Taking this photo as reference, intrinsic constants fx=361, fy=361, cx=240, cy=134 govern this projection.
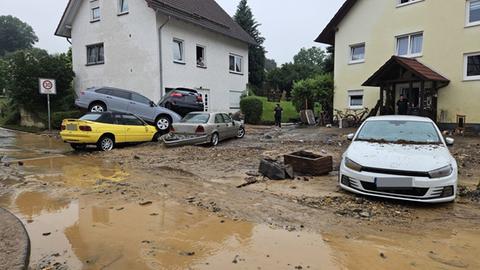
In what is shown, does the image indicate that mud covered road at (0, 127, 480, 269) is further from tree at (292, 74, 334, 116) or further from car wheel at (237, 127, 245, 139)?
tree at (292, 74, 334, 116)

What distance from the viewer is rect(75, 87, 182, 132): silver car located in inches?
647

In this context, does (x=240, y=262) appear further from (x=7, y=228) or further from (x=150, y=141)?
(x=150, y=141)

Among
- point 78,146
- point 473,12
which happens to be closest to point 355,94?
point 473,12

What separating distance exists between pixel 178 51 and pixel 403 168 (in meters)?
18.5

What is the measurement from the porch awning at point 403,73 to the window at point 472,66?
0.95 meters

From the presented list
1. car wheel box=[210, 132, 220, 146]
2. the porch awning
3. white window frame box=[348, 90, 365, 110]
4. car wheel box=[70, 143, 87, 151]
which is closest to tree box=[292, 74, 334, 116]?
white window frame box=[348, 90, 365, 110]

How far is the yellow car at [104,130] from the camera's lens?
41.9 feet

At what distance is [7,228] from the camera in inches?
190

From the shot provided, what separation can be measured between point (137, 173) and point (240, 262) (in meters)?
5.83

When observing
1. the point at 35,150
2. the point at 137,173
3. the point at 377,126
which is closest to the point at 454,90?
the point at 377,126

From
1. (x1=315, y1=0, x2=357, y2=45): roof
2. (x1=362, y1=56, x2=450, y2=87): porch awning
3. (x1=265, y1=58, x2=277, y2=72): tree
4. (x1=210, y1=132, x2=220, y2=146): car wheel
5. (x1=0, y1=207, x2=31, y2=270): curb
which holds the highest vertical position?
(x1=265, y1=58, x2=277, y2=72): tree

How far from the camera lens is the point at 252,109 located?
24656mm

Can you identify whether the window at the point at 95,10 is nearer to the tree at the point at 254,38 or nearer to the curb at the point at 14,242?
the curb at the point at 14,242

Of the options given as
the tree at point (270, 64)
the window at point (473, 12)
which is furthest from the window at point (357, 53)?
the tree at point (270, 64)
